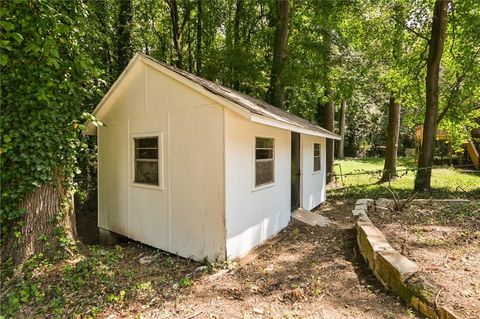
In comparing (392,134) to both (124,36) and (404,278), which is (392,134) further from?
(124,36)

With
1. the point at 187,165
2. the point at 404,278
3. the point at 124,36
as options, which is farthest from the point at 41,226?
the point at 124,36

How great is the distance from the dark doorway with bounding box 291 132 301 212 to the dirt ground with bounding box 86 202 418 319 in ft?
8.99

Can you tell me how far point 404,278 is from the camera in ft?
10.9

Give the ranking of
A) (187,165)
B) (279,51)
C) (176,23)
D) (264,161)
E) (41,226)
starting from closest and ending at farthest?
(41,226) → (187,165) → (264,161) → (279,51) → (176,23)

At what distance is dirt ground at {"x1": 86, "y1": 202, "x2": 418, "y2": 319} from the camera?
3.40 m

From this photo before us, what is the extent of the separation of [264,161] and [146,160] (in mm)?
2441

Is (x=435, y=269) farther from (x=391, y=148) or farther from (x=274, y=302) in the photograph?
(x=391, y=148)

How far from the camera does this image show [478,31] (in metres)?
9.45

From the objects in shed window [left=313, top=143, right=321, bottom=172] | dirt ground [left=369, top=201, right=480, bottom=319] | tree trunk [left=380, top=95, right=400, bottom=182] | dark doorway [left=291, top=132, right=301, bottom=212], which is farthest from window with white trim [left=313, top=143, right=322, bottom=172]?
tree trunk [left=380, top=95, right=400, bottom=182]

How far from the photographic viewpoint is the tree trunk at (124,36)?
33.3 feet

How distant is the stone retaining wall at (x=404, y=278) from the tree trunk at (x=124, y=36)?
31.8ft

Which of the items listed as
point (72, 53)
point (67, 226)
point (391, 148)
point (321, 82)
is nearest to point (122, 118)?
point (72, 53)

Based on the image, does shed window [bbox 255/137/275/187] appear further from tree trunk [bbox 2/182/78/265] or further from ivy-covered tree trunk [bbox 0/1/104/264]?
tree trunk [bbox 2/182/78/265]

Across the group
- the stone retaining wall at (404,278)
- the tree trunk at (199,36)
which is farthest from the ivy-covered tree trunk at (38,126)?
the tree trunk at (199,36)
